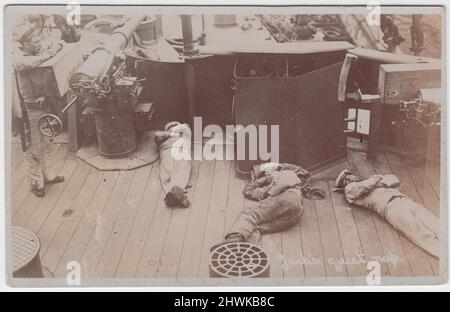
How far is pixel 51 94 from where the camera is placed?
4785 mm

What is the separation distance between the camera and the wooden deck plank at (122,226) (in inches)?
181

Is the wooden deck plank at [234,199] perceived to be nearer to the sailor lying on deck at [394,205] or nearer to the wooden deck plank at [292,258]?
the wooden deck plank at [292,258]

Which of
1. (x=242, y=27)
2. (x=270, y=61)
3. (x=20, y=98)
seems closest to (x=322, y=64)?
(x=270, y=61)

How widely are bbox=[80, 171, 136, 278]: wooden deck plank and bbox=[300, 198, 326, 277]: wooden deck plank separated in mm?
1436

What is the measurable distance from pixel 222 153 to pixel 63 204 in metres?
1.35

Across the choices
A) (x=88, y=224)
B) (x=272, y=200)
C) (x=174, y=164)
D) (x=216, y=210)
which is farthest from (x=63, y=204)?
(x=272, y=200)

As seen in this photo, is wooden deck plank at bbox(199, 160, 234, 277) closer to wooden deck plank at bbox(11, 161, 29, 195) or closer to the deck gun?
the deck gun

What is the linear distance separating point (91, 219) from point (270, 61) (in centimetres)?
197

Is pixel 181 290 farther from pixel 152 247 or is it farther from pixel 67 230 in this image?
pixel 67 230

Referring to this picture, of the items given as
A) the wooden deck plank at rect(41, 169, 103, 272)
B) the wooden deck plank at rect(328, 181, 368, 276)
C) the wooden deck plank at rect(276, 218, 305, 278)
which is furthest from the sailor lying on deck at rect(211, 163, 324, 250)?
the wooden deck plank at rect(41, 169, 103, 272)

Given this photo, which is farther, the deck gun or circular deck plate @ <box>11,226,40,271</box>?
the deck gun

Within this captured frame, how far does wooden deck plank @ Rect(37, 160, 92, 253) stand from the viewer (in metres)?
4.68

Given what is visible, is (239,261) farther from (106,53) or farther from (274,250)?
(106,53)
